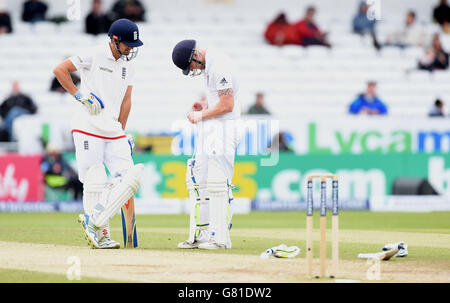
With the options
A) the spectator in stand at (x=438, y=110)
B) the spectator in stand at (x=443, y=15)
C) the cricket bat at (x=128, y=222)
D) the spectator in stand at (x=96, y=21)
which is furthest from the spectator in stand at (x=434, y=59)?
the cricket bat at (x=128, y=222)

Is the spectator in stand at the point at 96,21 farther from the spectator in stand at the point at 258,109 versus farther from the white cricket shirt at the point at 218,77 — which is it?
the white cricket shirt at the point at 218,77

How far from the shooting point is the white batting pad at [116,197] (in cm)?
848

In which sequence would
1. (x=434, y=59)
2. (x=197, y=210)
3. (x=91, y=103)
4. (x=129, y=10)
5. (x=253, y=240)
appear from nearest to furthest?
(x=91, y=103)
(x=197, y=210)
(x=253, y=240)
(x=434, y=59)
(x=129, y=10)

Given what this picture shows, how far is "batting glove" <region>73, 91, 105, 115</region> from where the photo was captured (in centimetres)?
863

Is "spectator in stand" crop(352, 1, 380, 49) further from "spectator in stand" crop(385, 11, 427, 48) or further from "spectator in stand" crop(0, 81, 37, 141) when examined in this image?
"spectator in stand" crop(0, 81, 37, 141)

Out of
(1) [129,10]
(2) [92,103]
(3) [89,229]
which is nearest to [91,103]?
(2) [92,103]

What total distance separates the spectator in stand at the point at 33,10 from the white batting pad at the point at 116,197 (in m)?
16.2

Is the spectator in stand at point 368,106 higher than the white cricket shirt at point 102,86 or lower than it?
lower

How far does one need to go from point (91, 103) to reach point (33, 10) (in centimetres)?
1608

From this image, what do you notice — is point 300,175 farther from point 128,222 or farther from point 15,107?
point 128,222

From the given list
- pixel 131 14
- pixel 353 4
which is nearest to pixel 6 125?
pixel 131 14

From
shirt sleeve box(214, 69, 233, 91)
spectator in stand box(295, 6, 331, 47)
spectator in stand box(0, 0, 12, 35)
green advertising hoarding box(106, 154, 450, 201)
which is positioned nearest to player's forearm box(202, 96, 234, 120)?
shirt sleeve box(214, 69, 233, 91)

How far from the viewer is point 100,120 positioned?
8789 mm

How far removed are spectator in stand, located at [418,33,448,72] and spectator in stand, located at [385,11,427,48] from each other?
0.68 m
